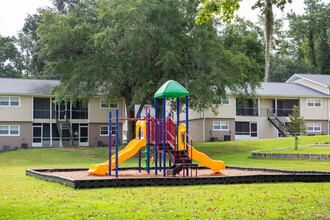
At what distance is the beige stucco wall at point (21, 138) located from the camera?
42.5 metres

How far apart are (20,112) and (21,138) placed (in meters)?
2.61

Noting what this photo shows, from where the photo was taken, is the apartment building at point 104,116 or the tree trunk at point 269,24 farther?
the apartment building at point 104,116

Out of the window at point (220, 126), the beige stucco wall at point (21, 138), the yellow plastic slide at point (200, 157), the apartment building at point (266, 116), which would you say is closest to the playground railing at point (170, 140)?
the yellow plastic slide at point (200, 157)

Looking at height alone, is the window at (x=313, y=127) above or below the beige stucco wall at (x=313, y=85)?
below

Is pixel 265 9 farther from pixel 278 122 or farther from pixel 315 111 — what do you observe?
pixel 315 111

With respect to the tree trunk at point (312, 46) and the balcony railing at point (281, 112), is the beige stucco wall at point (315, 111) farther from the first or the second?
the tree trunk at point (312, 46)

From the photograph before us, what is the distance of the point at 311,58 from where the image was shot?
246 feet

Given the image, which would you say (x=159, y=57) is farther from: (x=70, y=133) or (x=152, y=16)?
(x=70, y=133)

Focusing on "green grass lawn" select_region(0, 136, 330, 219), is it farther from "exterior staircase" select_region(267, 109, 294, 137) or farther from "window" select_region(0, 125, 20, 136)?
"exterior staircase" select_region(267, 109, 294, 137)

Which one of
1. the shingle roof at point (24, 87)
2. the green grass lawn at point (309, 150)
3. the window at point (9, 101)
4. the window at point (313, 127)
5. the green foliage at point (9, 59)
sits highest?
the green foliage at point (9, 59)

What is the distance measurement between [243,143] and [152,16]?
1582 centimetres

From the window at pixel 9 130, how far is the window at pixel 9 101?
6.90ft

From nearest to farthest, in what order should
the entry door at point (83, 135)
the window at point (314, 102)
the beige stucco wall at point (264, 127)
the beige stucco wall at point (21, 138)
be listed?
1. the beige stucco wall at point (21, 138)
2. the entry door at point (83, 135)
3. the beige stucco wall at point (264, 127)
4. the window at point (314, 102)

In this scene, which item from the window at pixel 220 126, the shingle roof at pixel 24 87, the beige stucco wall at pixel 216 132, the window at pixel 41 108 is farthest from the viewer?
the window at pixel 220 126
